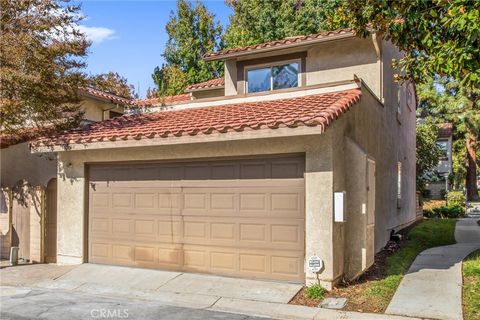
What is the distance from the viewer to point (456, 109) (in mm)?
31078

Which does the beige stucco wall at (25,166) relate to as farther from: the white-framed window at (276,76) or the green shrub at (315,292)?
the green shrub at (315,292)

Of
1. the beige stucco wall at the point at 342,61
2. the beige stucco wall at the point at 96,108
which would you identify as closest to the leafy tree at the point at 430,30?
the beige stucco wall at the point at 342,61


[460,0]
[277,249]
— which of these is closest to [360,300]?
[277,249]

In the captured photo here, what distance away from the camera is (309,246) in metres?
8.52

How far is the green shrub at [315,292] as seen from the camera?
796cm

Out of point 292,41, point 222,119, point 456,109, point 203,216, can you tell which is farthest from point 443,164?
point 203,216

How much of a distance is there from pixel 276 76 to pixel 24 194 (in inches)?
320

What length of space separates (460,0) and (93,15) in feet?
32.3

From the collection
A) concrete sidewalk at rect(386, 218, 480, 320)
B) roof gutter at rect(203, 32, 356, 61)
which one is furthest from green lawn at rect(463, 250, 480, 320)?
roof gutter at rect(203, 32, 356, 61)

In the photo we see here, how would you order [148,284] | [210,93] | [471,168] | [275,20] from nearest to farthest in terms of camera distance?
[148,284]
[210,93]
[275,20]
[471,168]

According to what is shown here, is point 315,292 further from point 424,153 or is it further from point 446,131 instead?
point 446,131

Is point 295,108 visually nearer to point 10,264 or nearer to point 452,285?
point 452,285

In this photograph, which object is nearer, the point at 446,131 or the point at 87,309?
the point at 87,309

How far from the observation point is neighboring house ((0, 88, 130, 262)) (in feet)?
38.3
